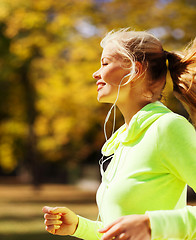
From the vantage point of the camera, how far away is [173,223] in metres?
1.37

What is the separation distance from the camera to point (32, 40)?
14312 mm

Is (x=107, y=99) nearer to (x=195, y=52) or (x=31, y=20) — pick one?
(x=195, y=52)

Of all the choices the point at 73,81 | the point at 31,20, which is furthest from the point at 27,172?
the point at 31,20

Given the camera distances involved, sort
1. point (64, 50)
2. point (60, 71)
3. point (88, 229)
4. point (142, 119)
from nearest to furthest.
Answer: point (142, 119), point (88, 229), point (64, 50), point (60, 71)

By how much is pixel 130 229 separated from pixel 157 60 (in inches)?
26.4

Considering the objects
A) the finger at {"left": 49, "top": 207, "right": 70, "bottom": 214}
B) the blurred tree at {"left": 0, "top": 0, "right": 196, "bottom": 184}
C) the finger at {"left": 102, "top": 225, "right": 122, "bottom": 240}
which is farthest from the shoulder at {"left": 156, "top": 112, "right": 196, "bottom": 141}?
the blurred tree at {"left": 0, "top": 0, "right": 196, "bottom": 184}

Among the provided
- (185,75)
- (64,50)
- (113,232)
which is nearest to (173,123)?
(185,75)

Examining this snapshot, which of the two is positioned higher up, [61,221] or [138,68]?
[138,68]

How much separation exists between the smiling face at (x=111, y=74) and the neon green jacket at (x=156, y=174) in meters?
0.14

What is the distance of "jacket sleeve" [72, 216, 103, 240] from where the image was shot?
1.82 meters

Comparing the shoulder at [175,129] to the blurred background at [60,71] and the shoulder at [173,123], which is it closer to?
the shoulder at [173,123]

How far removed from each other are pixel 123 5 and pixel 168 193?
10.2 meters

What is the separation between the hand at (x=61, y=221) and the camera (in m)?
1.73

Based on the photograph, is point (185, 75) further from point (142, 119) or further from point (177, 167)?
point (177, 167)
